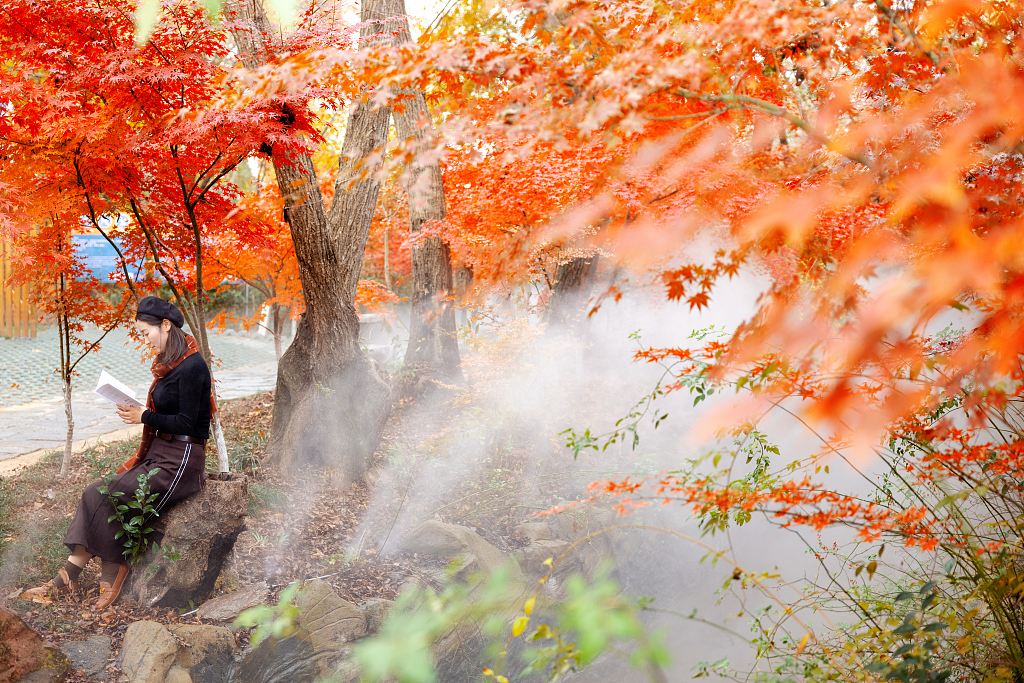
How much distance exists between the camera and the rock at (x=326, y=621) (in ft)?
11.5

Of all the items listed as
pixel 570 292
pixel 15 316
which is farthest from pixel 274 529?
pixel 15 316

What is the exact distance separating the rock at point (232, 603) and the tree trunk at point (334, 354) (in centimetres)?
154

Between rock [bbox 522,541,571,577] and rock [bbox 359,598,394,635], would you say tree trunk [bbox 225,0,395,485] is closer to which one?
rock [bbox 359,598,394,635]

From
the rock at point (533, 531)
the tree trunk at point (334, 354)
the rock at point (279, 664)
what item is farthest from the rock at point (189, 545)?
the rock at point (533, 531)

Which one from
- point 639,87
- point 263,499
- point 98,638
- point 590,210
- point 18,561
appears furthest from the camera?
point 263,499

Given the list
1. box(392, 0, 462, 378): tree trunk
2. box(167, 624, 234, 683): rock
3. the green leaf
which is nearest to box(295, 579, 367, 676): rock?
box(167, 624, 234, 683): rock

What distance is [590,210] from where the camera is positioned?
8.23ft

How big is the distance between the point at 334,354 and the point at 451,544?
194cm

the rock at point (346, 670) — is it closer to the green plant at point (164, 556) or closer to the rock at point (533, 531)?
the green plant at point (164, 556)

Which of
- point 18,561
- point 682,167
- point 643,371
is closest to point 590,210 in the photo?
point 682,167

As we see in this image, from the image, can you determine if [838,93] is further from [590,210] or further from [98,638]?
[98,638]

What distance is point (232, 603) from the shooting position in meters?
3.60

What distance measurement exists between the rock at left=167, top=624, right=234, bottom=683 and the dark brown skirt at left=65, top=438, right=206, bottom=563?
0.56 metres

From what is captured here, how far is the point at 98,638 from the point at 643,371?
816 centimetres
